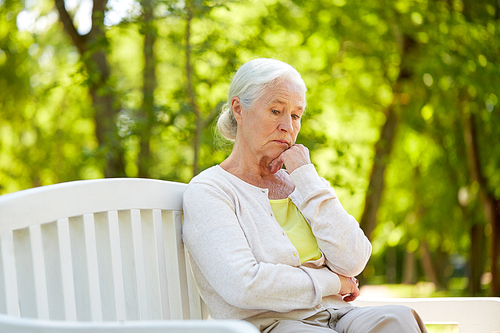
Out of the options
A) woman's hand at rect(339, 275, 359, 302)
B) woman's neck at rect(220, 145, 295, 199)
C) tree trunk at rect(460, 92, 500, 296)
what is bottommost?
tree trunk at rect(460, 92, 500, 296)

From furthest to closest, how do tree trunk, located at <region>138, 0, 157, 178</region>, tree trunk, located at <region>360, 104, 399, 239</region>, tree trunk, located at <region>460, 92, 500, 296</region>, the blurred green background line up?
tree trunk, located at <region>460, 92, 500, 296</region>
tree trunk, located at <region>360, 104, 399, 239</region>
the blurred green background
tree trunk, located at <region>138, 0, 157, 178</region>

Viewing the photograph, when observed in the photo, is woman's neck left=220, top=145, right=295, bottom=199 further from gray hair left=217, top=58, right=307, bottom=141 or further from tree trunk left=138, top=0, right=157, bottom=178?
tree trunk left=138, top=0, right=157, bottom=178

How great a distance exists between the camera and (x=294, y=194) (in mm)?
2322

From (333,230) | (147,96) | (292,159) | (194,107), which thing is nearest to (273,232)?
(333,230)

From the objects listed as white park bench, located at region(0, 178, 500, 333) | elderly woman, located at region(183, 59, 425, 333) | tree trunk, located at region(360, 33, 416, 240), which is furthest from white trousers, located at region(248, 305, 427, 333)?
tree trunk, located at region(360, 33, 416, 240)

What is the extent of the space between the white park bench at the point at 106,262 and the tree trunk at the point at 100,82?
2915 mm

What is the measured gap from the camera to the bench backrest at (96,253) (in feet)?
5.20

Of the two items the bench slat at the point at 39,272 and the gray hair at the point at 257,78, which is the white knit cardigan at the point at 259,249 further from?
the bench slat at the point at 39,272

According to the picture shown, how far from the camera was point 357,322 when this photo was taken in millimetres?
1932

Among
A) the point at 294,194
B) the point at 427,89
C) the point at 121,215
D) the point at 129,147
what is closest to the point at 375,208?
the point at 427,89

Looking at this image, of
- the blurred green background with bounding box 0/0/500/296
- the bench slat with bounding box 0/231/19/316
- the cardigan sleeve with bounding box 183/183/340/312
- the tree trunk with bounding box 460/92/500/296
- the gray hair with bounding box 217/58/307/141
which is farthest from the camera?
the tree trunk with bounding box 460/92/500/296

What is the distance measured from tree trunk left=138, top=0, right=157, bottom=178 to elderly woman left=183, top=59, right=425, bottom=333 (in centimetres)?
242

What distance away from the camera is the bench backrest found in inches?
62.4

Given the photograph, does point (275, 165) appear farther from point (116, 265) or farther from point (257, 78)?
point (116, 265)
